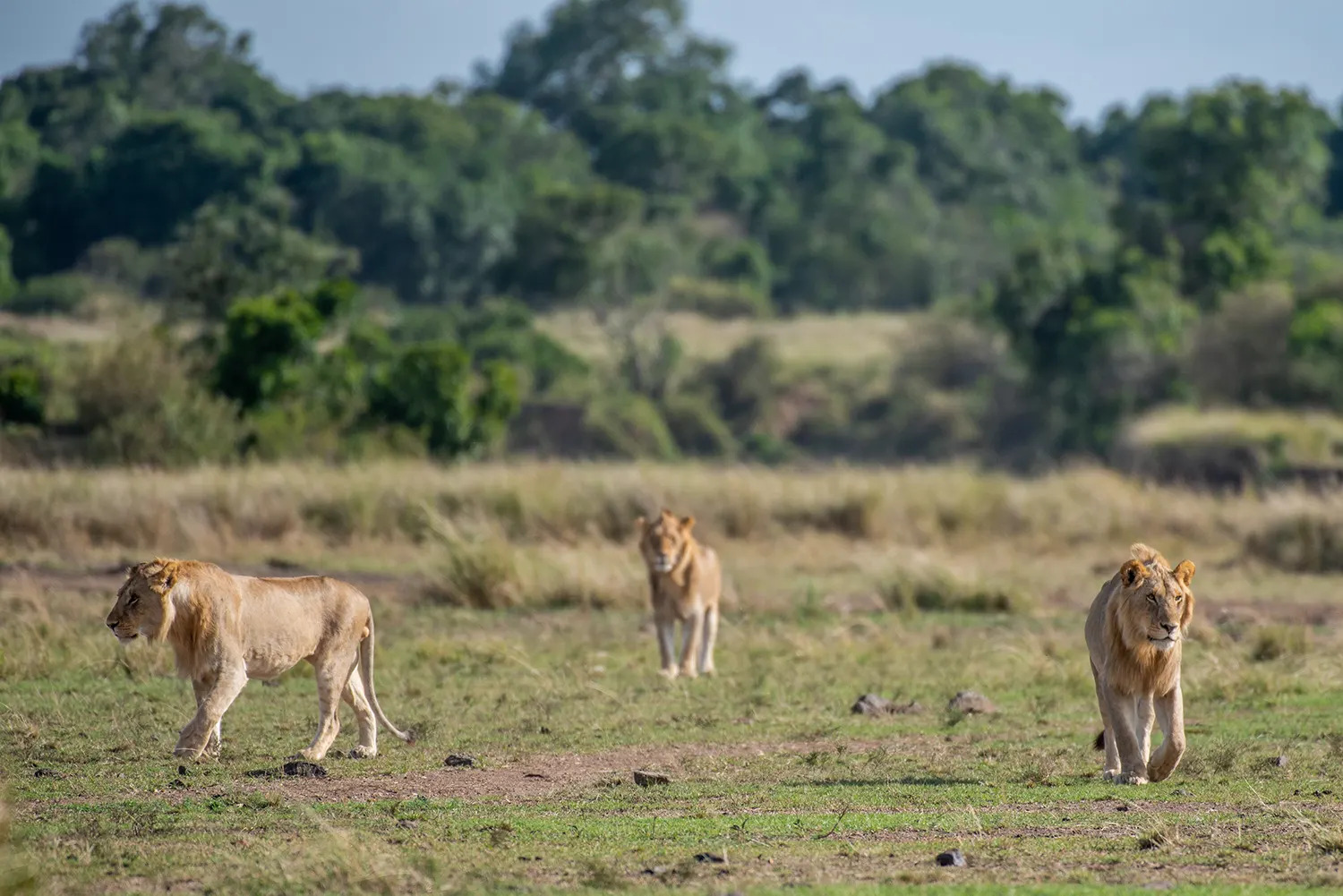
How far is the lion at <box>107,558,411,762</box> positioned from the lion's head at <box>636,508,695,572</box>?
4.15 metres

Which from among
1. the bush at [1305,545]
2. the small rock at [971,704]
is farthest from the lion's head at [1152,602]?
the bush at [1305,545]

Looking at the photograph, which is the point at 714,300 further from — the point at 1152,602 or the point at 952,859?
the point at 952,859

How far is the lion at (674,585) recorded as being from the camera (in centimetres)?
1517

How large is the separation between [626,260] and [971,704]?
190 feet

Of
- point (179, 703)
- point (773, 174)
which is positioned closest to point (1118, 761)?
point (179, 703)

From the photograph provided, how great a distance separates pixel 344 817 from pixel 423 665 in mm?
6483

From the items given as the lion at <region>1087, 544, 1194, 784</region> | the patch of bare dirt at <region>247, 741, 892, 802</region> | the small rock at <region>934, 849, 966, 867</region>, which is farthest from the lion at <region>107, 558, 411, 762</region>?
the lion at <region>1087, 544, 1194, 784</region>

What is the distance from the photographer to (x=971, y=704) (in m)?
13.7

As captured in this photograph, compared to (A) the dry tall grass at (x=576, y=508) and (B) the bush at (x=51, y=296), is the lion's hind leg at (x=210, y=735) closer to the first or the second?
(A) the dry tall grass at (x=576, y=508)

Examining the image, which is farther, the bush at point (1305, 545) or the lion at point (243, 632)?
the bush at point (1305, 545)

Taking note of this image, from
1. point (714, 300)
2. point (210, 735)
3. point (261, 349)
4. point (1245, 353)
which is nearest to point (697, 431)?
point (714, 300)

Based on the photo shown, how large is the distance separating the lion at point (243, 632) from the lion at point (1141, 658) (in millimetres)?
3967

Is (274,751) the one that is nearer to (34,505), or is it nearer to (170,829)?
(170,829)

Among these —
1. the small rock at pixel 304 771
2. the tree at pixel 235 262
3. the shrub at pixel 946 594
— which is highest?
the tree at pixel 235 262
